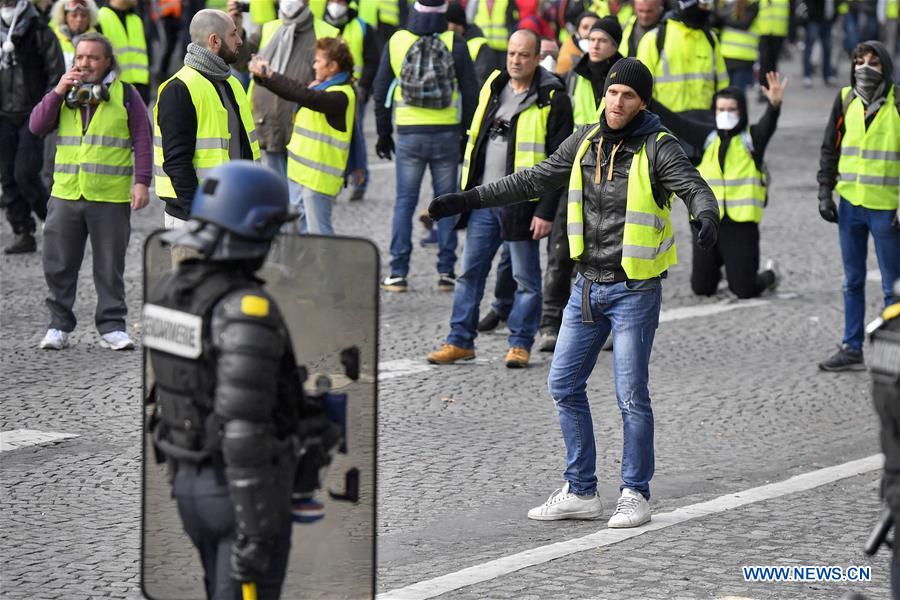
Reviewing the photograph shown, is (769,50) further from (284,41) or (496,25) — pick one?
(284,41)

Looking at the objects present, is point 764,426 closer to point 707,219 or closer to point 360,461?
point 707,219

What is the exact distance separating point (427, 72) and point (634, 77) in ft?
14.7

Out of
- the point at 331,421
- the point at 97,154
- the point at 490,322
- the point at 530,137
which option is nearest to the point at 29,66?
the point at 97,154

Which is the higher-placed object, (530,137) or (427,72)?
(427,72)

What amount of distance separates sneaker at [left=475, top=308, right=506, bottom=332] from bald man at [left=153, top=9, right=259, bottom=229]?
293 cm

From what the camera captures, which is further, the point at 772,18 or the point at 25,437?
the point at 772,18

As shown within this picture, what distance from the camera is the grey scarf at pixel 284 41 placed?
12.1m

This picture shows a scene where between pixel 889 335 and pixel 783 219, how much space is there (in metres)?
10.9

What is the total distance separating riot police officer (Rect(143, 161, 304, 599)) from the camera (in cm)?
439

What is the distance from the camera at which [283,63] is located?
12109 mm

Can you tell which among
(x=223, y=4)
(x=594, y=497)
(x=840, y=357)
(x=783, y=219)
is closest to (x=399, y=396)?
(x=594, y=497)

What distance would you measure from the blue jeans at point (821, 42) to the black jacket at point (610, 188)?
59.1 feet

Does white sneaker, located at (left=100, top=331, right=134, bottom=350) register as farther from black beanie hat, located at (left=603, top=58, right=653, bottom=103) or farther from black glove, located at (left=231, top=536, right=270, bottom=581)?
black glove, located at (left=231, top=536, right=270, bottom=581)

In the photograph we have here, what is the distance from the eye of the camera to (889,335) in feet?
15.0
